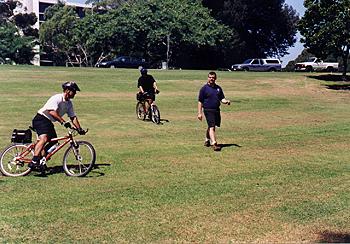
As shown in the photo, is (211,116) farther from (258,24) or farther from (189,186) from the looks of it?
(258,24)

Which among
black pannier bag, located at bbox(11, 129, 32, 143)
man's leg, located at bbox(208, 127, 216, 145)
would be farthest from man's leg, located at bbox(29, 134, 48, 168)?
man's leg, located at bbox(208, 127, 216, 145)

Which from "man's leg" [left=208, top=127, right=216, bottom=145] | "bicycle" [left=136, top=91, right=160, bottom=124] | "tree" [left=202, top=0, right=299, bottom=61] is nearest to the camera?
"man's leg" [left=208, top=127, right=216, bottom=145]

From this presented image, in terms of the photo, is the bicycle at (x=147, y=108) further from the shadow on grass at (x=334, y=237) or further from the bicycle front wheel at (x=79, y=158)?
the shadow on grass at (x=334, y=237)

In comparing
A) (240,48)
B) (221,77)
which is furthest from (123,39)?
(221,77)

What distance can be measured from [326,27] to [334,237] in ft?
96.0

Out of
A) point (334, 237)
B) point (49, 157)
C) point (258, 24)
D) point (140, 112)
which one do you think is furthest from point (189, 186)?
point (258, 24)

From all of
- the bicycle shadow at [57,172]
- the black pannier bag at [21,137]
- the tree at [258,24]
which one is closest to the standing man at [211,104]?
the bicycle shadow at [57,172]

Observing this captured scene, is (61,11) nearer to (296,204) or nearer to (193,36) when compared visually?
(193,36)

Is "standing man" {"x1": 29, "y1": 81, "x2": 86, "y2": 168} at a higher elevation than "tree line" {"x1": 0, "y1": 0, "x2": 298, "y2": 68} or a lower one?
lower

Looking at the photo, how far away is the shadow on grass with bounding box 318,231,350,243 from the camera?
6570mm

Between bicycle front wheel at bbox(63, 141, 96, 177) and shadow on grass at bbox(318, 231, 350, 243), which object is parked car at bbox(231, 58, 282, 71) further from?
shadow on grass at bbox(318, 231, 350, 243)

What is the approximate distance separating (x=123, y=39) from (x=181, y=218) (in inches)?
2009

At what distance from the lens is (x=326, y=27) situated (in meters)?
33.9

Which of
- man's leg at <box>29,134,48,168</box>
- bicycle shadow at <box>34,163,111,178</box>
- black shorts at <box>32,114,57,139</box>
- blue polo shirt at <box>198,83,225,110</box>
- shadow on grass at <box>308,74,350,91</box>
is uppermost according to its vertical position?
blue polo shirt at <box>198,83,225,110</box>
